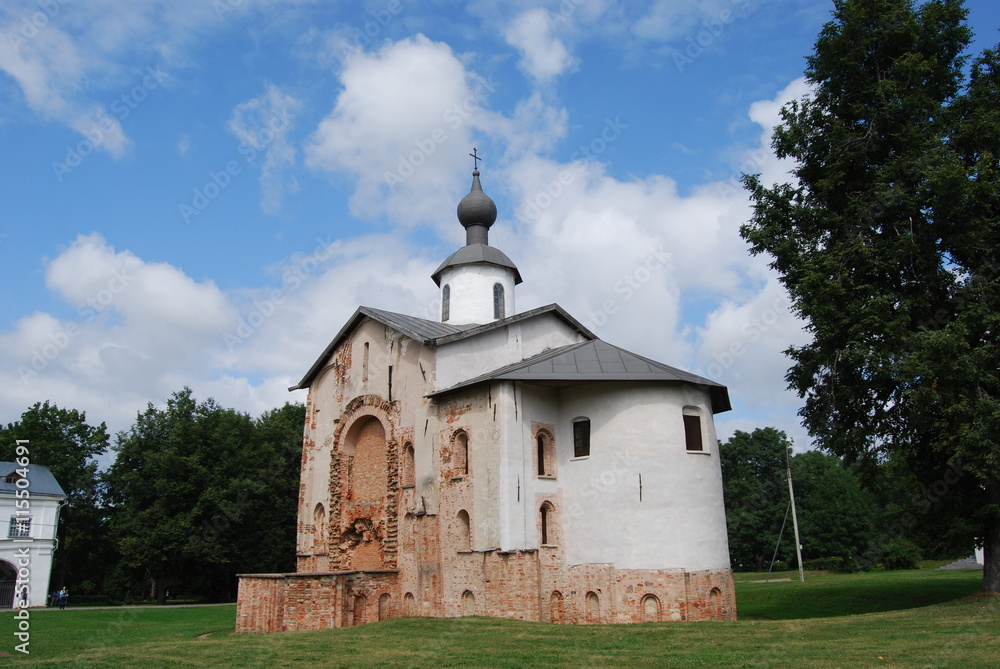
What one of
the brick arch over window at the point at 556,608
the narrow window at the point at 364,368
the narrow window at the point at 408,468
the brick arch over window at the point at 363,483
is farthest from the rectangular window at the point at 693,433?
the narrow window at the point at 364,368

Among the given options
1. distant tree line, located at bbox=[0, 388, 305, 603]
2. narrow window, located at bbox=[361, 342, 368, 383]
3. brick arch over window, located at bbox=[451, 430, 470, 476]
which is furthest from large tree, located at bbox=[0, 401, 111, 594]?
brick arch over window, located at bbox=[451, 430, 470, 476]

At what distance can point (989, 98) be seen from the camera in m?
15.8

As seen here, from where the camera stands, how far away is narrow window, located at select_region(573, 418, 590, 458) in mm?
18953

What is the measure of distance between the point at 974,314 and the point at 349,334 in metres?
17.6

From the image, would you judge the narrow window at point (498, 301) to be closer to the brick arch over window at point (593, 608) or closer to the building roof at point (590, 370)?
the building roof at point (590, 370)

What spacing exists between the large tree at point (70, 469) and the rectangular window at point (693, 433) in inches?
1329

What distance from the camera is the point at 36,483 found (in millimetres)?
33656

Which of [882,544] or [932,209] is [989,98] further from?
[882,544]

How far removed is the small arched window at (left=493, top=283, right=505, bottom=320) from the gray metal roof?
2.75 ft

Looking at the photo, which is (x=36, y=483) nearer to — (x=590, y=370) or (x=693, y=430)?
(x=590, y=370)

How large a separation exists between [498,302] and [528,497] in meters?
9.76

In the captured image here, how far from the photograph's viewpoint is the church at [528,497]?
17.3 m

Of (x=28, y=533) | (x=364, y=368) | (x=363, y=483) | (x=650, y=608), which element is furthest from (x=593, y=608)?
(x=28, y=533)

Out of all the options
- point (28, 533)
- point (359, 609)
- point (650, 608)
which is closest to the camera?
point (650, 608)
